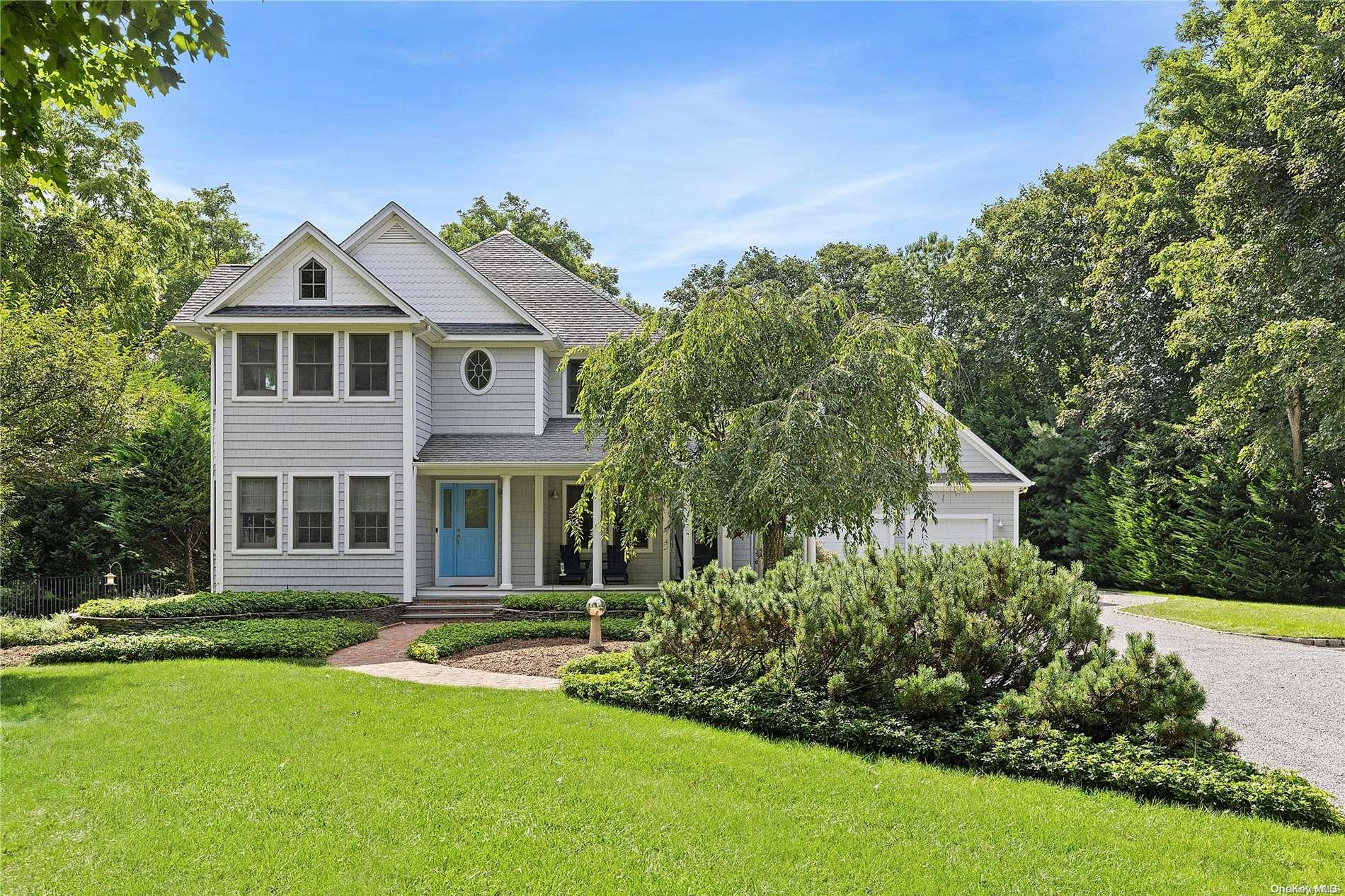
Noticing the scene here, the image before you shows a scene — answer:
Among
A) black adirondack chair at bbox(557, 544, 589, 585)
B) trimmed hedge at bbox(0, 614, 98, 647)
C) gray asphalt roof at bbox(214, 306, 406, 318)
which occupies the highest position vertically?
gray asphalt roof at bbox(214, 306, 406, 318)

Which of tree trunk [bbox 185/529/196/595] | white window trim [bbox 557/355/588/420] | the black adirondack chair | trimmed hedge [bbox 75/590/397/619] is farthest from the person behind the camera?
tree trunk [bbox 185/529/196/595]

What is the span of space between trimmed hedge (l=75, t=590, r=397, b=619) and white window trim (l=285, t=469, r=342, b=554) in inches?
35.1

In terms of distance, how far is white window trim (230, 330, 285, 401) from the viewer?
16.3 m

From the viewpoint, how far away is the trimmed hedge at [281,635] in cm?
1118

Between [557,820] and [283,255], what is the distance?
14.0 m

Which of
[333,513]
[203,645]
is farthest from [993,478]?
[203,645]

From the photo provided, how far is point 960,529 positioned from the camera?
21859 millimetres

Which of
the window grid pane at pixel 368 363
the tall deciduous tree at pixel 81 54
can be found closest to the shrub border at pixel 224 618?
the window grid pane at pixel 368 363

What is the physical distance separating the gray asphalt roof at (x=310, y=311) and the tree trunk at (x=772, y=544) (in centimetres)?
799

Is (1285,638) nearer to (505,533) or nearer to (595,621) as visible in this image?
(595,621)

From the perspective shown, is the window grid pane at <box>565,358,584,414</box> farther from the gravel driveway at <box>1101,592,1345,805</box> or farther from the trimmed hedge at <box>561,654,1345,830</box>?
the gravel driveway at <box>1101,592,1345,805</box>

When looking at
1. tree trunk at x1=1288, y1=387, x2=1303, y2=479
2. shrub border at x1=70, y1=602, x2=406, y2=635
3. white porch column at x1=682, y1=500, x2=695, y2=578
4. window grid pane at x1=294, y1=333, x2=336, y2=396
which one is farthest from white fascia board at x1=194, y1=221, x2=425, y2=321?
tree trunk at x1=1288, y1=387, x2=1303, y2=479

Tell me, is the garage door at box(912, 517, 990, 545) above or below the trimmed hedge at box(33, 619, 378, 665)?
above

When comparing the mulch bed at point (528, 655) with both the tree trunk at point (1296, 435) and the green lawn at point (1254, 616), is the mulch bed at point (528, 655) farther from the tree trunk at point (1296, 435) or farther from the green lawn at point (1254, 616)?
the tree trunk at point (1296, 435)
